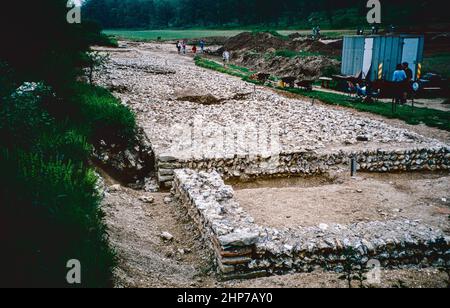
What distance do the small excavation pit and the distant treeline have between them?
56.7 m

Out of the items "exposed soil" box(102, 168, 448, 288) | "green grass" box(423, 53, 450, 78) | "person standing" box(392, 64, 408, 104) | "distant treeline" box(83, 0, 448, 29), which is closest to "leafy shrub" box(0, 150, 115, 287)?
"exposed soil" box(102, 168, 448, 288)

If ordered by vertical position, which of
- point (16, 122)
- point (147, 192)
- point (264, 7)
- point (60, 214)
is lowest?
point (147, 192)

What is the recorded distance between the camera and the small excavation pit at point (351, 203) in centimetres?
726

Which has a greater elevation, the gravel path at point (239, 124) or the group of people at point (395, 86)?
the group of people at point (395, 86)

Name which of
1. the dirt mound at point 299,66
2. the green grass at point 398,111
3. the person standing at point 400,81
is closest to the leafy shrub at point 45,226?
the green grass at point 398,111

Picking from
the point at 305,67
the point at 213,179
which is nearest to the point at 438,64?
the point at 305,67

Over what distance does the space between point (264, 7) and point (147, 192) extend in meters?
90.7

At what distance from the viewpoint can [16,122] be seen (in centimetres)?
688

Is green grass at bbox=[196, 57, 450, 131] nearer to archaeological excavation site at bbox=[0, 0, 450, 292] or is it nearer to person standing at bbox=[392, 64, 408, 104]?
archaeological excavation site at bbox=[0, 0, 450, 292]

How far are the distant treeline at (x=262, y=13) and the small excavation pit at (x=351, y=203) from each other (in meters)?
56.7

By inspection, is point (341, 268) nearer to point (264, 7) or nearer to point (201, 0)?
point (264, 7)

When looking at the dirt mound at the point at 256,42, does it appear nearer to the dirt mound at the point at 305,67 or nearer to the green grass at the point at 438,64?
the dirt mound at the point at 305,67

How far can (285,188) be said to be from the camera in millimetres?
9047
